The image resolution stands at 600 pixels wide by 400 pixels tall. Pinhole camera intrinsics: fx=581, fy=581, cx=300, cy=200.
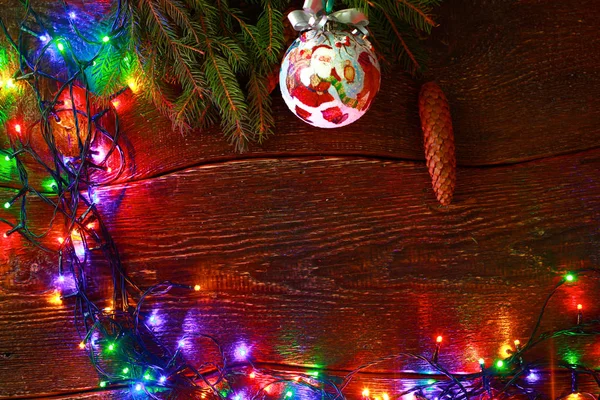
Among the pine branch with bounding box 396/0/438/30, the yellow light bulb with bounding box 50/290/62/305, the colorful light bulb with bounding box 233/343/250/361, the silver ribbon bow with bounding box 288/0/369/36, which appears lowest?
the colorful light bulb with bounding box 233/343/250/361

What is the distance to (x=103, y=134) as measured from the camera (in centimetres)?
111

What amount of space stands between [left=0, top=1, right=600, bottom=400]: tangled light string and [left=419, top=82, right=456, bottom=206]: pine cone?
30 centimetres

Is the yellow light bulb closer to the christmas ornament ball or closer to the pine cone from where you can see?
the christmas ornament ball

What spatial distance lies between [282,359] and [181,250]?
288 millimetres

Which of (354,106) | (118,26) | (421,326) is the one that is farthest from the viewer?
(421,326)

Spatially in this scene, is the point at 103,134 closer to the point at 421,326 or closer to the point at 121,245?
the point at 121,245

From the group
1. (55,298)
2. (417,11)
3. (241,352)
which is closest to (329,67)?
(417,11)

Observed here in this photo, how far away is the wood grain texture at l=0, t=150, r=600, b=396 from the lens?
3.58 ft

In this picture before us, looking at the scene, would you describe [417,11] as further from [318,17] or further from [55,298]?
[55,298]

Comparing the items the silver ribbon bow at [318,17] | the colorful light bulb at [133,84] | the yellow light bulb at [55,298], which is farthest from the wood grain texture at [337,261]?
the silver ribbon bow at [318,17]

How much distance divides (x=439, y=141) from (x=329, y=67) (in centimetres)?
29

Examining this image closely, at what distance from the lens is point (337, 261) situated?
1.11 meters

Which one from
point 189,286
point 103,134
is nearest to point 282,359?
point 189,286

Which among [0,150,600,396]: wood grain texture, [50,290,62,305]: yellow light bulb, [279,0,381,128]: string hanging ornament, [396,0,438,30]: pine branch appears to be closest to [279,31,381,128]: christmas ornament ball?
[279,0,381,128]: string hanging ornament
